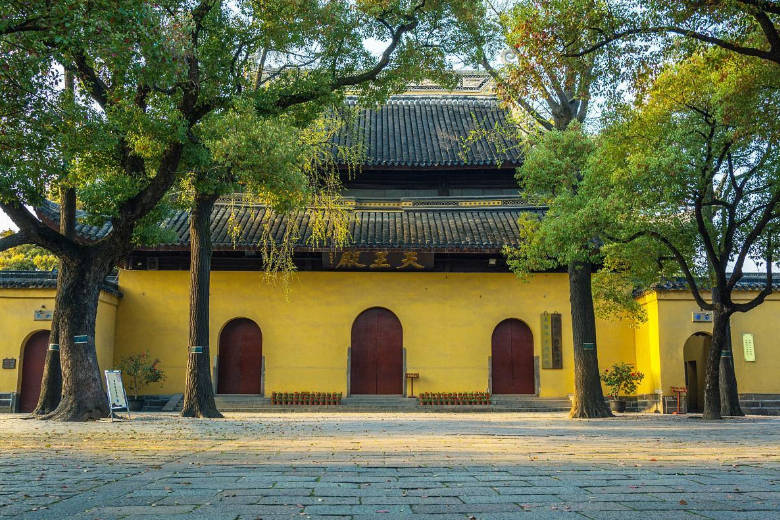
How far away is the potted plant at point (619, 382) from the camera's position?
1620 cm

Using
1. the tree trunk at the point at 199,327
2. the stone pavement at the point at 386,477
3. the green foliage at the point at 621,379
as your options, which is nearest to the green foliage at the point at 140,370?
the tree trunk at the point at 199,327

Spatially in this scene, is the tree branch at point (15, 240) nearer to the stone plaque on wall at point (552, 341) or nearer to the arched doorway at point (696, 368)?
the stone plaque on wall at point (552, 341)

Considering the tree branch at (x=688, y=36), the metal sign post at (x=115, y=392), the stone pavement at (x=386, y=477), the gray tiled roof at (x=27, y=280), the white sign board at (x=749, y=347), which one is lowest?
the stone pavement at (x=386, y=477)

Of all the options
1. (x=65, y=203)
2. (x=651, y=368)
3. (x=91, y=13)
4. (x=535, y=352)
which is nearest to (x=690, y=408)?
(x=651, y=368)

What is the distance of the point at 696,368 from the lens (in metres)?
20.2

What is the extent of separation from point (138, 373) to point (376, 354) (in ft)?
19.3

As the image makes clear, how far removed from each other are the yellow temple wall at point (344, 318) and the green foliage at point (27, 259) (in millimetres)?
7336

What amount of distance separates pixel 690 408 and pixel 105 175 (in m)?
16.2

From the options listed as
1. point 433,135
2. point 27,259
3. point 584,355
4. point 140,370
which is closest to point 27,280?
point 140,370

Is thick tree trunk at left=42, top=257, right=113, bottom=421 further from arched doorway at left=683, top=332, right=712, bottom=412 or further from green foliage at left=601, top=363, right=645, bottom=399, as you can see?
arched doorway at left=683, top=332, right=712, bottom=412

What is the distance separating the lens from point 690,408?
63.0ft

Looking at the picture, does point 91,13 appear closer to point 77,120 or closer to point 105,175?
point 77,120

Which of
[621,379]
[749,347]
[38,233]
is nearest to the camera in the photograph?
[38,233]

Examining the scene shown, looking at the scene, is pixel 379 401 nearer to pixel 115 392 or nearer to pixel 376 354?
pixel 376 354
